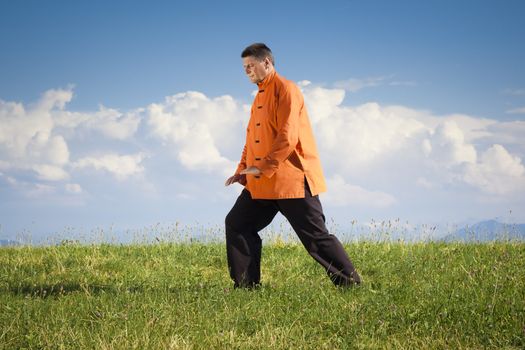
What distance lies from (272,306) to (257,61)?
2410 mm

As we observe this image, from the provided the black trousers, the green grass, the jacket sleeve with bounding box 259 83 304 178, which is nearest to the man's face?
the jacket sleeve with bounding box 259 83 304 178

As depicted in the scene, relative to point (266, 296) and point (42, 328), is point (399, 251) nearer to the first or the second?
point (266, 296)

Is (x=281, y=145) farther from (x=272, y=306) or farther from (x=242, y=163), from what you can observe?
(x=272, y=306)

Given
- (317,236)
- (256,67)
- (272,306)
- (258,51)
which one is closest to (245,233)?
(317,236)

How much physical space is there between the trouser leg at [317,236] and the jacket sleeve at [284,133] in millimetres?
436

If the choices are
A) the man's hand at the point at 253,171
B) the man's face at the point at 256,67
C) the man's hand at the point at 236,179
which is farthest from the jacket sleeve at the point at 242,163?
the man's face at the point at 256,67

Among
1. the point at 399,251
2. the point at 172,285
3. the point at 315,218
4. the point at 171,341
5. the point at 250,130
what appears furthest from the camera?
the point at 399,251

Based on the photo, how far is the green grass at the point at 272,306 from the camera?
4684mm

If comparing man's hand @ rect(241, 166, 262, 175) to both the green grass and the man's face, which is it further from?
the green grass

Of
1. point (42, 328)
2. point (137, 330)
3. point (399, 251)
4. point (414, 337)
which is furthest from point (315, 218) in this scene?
point (399, 251)

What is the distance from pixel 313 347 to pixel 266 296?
61.6 inches

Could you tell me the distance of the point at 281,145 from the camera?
5.84 metres

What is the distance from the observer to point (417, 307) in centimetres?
545

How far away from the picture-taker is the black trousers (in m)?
6.05
